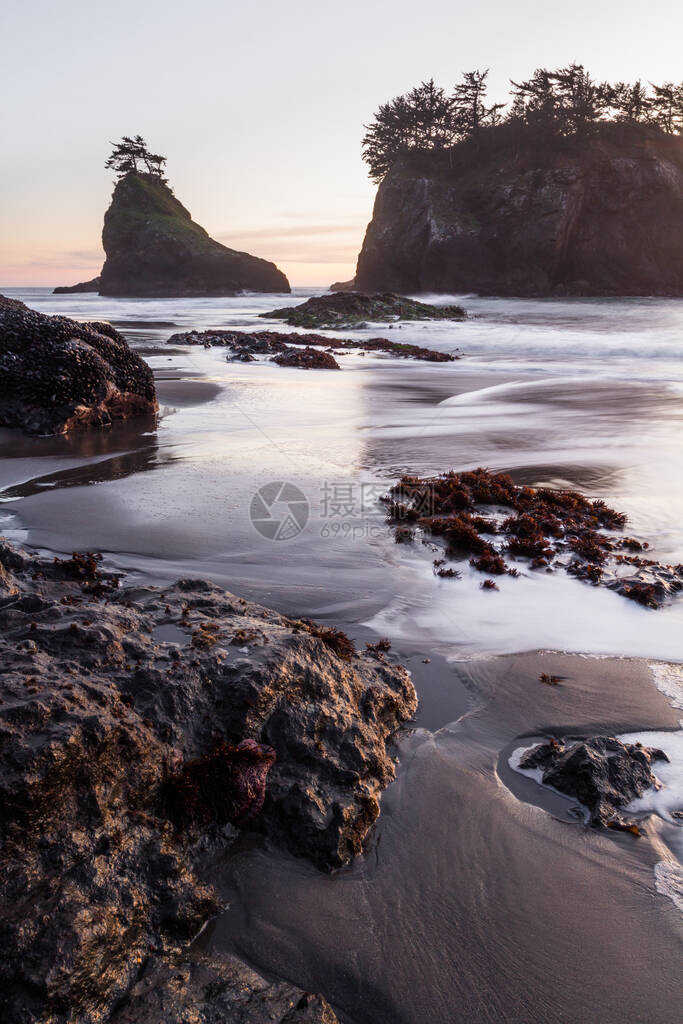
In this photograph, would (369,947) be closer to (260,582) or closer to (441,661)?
(441,661)

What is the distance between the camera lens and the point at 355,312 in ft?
102

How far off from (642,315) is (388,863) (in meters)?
37.7

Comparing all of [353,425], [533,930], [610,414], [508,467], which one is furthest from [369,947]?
[610,414]

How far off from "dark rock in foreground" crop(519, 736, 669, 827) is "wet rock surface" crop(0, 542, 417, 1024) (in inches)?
24.0

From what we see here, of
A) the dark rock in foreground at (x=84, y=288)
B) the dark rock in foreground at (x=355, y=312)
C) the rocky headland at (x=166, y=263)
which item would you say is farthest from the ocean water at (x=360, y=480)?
the dark rock in foreground at (x=84, y=288)

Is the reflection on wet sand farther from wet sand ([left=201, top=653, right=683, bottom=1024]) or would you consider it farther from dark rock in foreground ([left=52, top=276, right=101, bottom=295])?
dark rock in foreground ([left=52, top=276, right=101, bottom=295])

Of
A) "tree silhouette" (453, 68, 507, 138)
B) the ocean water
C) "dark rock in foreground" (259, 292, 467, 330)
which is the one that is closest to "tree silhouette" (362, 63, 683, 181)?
"tree silhouette" (453, 68, 507, 138)

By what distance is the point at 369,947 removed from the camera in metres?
1.78

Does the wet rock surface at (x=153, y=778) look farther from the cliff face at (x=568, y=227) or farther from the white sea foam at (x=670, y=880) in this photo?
the cliff face at (x=568, y=227)

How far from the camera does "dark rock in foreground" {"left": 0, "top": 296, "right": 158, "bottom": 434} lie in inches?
315

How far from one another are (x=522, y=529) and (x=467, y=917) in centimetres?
340

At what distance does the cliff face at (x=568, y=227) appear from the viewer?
55969mm

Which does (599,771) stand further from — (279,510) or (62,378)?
(62,378)

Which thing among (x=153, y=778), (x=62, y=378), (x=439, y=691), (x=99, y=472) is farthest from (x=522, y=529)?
(x=62, y=378)
